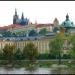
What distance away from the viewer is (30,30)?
25.1 meters

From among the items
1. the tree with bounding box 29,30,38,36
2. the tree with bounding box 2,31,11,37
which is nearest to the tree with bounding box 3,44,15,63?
the tree with bounding box 2,31,11,37

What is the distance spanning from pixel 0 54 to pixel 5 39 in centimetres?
605

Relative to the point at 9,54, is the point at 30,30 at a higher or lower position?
higher

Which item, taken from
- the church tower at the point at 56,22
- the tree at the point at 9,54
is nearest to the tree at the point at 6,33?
the church tower at the point at 56,22

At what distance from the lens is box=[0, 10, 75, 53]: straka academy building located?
2272 cm

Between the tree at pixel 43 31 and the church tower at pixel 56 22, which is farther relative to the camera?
the tree at pixel 43 31

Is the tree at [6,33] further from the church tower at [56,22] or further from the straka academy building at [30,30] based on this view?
the church tower at [56,22]

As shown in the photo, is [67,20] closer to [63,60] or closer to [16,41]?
[16,41]

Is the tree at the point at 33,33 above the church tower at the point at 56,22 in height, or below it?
below

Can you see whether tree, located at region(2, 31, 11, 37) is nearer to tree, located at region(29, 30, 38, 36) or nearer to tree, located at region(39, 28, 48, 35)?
tree, located at region(29, 30, 38, 36)

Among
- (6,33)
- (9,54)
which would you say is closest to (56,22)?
(6,33)

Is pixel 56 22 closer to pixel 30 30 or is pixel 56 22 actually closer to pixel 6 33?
pixel 30 30

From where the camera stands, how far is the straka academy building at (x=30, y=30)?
22.7 metres

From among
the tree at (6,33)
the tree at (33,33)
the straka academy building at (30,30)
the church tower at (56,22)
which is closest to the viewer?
the straka academy building at (30,30)
